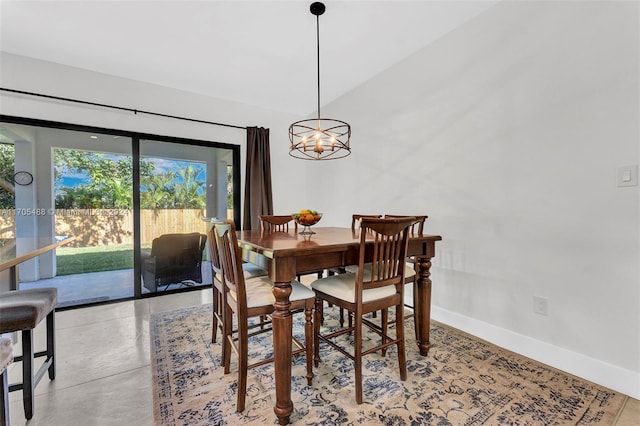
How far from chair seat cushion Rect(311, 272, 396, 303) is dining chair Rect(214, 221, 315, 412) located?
14 centimetres

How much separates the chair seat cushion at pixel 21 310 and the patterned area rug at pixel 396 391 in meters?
0.76

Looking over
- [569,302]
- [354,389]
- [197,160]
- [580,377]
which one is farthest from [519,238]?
[197,160]

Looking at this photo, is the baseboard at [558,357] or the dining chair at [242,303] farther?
the baseboard at [558,357]

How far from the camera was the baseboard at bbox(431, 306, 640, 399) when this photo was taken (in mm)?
1643

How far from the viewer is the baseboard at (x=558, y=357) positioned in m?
1.64

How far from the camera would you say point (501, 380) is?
1.76 metres

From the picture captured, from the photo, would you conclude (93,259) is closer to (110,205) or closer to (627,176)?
(110,205)

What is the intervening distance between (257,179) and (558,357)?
11.7 feet

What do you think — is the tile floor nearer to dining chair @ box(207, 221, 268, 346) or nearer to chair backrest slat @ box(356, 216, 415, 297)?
dining chair @ box(207, 221, 268, 346)

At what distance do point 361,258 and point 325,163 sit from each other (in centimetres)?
282

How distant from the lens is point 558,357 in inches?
74.6

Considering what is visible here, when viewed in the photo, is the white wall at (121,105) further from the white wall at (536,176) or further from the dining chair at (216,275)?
the white wall at (536,176)

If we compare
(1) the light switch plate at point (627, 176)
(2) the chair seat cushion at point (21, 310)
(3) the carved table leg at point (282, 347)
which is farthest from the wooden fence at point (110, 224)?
(1) the light switch plate at point (627, 176)

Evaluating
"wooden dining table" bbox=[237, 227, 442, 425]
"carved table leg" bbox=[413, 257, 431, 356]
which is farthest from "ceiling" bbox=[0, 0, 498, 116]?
"carved table leg" bbox=[413, 257, 431, 356]
